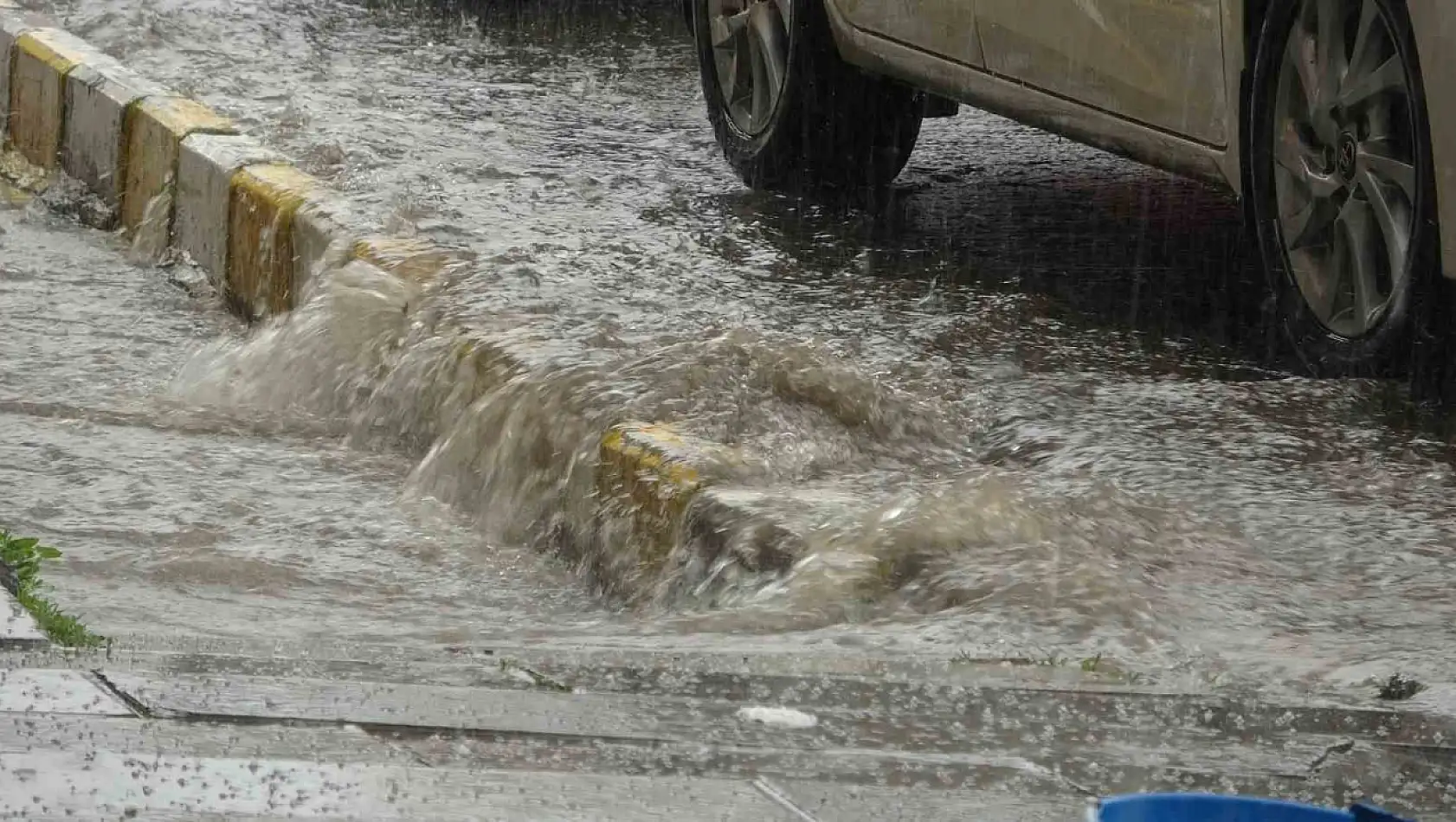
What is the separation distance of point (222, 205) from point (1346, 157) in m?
3.56

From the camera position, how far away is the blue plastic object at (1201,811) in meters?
1.99

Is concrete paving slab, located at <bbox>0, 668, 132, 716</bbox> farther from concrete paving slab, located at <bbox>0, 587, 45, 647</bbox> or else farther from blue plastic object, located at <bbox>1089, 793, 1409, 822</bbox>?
blue plastic object, located at <bbox>1089, 793, 1409, 822</bbox>

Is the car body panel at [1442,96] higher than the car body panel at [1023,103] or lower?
higher

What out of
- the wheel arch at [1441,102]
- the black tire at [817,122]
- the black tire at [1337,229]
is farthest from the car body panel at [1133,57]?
the black tire at [817,122]

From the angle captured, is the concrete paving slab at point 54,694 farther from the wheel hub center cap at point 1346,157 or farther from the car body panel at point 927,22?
the car body panel at point 927,22

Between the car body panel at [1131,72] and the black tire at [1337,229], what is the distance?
6cm

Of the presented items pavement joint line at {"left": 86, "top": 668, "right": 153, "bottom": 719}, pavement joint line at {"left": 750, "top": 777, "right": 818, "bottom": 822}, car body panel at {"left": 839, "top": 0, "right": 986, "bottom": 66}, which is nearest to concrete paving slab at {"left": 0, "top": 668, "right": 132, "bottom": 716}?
pavement joint line at {"left": 86, "top": 668, "right": 153, "bottom": 719}

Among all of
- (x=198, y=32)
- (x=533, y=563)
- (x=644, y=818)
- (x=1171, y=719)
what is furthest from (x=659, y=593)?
(x=198, y=32)

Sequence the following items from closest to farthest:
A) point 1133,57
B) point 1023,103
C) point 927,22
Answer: point 1133,57 < point 1023,103 < point 927,22

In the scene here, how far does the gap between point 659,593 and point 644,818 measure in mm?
1595

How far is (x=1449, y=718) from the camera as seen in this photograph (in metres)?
2.91

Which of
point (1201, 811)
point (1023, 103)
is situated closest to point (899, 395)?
point (1023, 103)

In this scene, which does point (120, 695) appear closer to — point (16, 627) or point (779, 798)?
point (16, 627)

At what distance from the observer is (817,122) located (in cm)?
676
